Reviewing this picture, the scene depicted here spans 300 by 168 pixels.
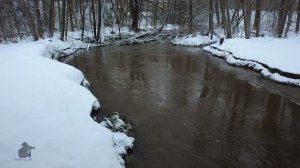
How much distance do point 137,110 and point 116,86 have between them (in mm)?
3538

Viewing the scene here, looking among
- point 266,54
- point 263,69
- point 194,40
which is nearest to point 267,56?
point 266,54

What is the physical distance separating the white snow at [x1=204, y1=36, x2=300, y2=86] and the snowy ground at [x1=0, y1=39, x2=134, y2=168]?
34.1ft

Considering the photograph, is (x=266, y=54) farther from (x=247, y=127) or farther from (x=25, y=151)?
(x=25, y=151)

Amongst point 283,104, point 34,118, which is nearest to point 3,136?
point 34,118

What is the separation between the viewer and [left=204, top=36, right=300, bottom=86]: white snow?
52.3ft

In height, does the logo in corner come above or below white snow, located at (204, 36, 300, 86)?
below

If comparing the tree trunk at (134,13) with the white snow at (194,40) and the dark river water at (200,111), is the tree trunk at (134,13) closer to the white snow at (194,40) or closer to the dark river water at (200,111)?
the white snow at (194,40)

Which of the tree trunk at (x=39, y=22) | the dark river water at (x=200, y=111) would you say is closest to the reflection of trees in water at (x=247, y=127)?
the dark river water at (x=200, y=111)

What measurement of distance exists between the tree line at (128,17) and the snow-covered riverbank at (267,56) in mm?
3210

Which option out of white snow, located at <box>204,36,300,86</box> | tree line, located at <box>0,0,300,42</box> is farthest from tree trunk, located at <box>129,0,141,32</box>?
white snow, located at <box>204,36,300,86</box>

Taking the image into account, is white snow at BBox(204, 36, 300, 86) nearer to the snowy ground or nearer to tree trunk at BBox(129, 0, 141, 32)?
the snowy ground

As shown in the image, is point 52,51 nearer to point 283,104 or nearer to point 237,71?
point 237,71

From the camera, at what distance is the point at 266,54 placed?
18.5 m

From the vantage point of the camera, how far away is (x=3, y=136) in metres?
6.91
